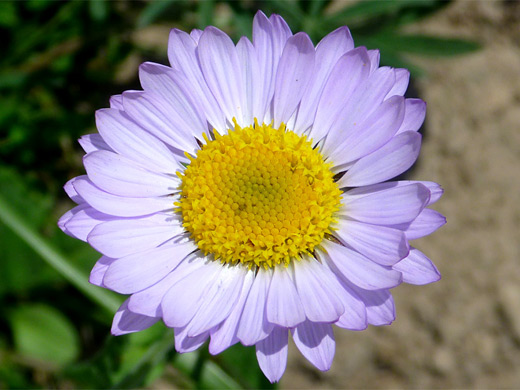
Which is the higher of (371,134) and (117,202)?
(117,202)

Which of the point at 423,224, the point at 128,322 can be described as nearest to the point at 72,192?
the point at 128,322

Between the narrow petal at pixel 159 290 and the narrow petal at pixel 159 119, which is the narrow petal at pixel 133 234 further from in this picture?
the narrow petal at pixel 159 119

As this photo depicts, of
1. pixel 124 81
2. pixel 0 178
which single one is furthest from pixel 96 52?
pixel 0 178

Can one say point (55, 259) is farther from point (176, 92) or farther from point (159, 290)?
point (176, 92)

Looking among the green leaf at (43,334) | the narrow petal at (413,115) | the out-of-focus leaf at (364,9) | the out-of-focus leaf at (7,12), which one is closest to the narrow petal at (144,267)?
the narrow petal at (413,115)

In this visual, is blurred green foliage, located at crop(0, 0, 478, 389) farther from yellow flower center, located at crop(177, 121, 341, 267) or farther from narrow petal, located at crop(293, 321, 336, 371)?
narrow petal, located at crop(293, 321, 336, 371)
